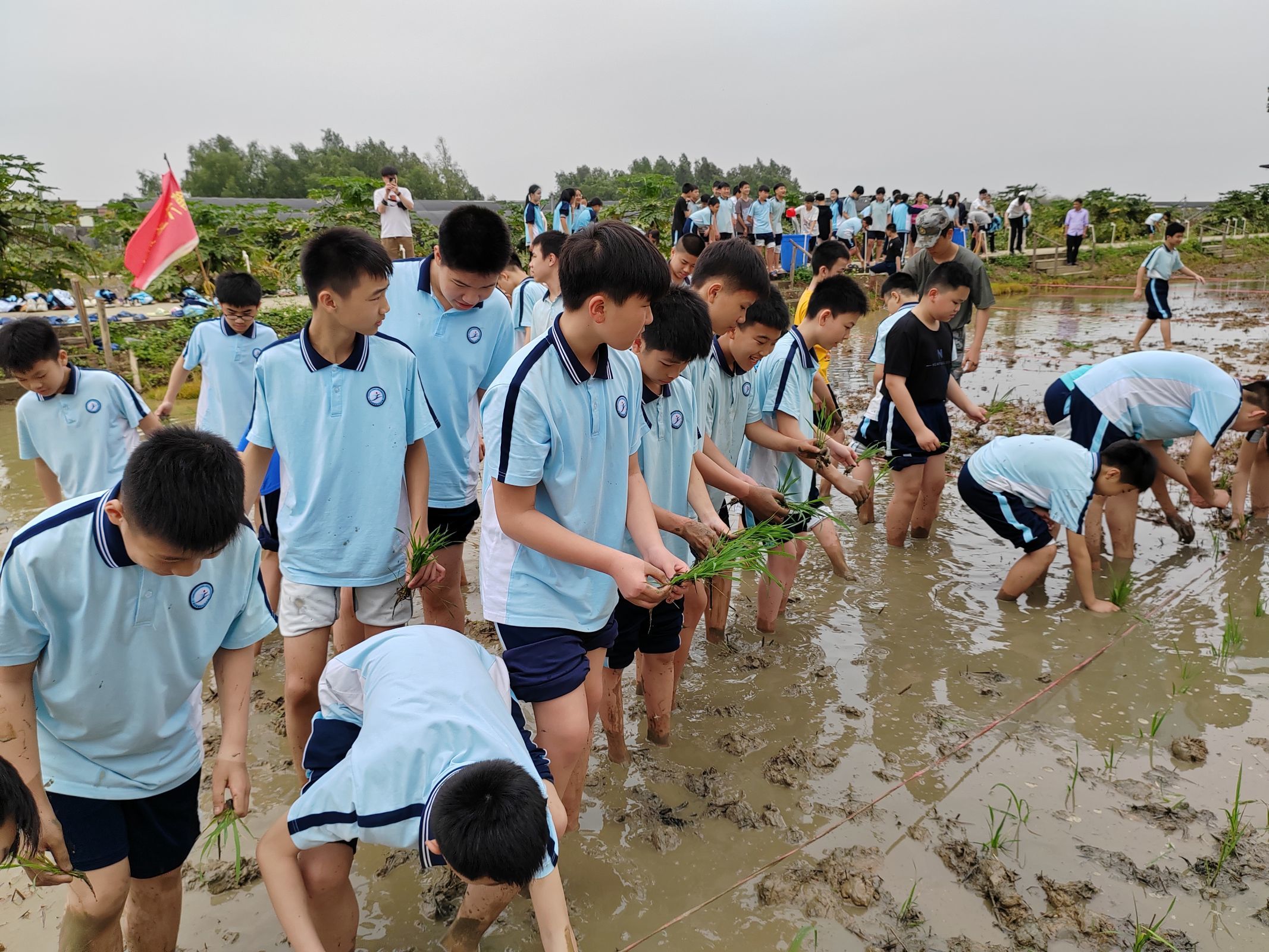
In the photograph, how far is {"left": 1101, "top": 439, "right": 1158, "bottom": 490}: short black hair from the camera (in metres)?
4.55

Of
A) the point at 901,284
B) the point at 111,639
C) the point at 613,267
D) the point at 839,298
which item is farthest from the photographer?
the point at 901,284

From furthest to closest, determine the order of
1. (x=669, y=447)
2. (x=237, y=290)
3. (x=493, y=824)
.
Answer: (x=237, y=290) → (x=669, y=447) → (x=493, y=824)

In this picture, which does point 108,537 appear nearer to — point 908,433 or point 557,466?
point 557,466

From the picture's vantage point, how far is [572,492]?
2.46 m

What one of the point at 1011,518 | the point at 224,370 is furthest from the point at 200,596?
the point at 1011,518

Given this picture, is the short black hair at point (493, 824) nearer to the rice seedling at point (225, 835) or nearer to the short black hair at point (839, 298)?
the rice seedling at point (225, 835)

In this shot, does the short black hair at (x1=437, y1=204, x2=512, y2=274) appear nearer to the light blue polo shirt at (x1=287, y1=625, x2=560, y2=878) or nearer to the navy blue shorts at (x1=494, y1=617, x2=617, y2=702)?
the navy blue shorts at (x1=494, y1=617, x2=617, y2=702)

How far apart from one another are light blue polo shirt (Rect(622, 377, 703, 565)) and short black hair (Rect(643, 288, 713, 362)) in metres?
0.18

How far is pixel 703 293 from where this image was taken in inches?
133

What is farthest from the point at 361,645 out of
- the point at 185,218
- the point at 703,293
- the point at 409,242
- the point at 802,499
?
the point at 409,242

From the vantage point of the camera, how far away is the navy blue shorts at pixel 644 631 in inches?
122

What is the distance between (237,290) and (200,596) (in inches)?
132

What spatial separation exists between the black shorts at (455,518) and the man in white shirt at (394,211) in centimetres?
821

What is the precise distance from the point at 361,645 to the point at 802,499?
2542mm
